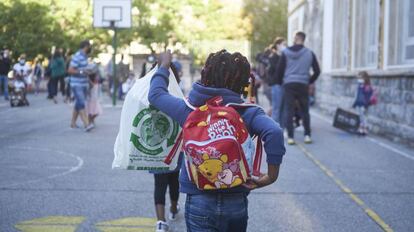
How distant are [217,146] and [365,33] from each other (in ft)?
45.0

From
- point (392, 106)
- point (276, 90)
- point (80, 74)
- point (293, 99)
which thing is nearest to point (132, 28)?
point (80, 74)

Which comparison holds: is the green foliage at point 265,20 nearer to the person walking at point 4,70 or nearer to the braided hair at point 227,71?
the person walking at point 4,70

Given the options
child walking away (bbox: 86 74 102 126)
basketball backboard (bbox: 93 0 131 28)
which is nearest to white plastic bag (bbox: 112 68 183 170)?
child walking away (bbox: 86 74 102 126)

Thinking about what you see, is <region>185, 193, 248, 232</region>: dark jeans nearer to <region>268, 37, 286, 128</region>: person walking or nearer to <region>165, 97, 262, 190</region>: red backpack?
<region>165, 97, 262, 190</region>: red backpack

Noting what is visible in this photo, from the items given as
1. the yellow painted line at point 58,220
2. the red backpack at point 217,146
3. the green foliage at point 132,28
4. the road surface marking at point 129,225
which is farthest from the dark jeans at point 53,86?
the red backpack at point 217,146

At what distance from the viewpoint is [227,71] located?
342cm

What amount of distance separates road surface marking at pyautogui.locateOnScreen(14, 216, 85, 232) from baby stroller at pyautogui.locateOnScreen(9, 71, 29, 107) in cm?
1478

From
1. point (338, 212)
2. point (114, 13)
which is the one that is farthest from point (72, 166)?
point (114, 13)

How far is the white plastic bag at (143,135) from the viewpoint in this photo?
4.48 meters

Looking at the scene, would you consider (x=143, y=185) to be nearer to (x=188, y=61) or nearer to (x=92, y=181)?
(x=92, y=181)

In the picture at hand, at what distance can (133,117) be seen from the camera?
4492mm

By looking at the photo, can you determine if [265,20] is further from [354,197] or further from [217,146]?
[217,146]

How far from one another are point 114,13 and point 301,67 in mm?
11852

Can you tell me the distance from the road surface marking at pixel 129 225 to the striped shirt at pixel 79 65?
23.9 feet
